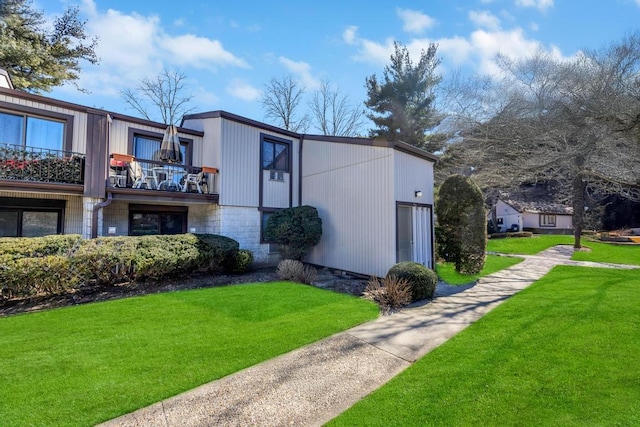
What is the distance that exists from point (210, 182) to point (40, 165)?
4.63m

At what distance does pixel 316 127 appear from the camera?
93.4 feet

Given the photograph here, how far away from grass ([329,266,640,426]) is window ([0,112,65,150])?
438 inches

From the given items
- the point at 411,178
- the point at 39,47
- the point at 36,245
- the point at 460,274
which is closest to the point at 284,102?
the point at 39,47

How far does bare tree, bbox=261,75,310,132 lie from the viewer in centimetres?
2742

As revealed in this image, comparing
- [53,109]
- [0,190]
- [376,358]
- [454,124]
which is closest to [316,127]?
[454,124]

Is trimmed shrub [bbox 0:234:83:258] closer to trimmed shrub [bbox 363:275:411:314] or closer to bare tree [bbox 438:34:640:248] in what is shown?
trimmed shrub [bbox 363:275:411:314]

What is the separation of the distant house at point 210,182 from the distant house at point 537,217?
86.4ft

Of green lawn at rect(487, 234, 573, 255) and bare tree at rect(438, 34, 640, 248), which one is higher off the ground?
bare tree at rect(438, 34, 640, 248)

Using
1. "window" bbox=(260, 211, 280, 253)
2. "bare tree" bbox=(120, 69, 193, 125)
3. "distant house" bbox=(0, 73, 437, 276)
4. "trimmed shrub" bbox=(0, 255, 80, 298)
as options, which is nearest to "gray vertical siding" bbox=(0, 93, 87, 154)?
"distant house" bbox=(0, 73, 437, 276)

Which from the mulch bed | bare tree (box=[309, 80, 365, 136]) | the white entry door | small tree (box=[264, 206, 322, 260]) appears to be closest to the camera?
the mulch bed

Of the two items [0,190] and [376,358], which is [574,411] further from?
[0,190]

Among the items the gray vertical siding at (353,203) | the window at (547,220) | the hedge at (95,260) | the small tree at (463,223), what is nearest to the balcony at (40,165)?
the hedge at (95,260)

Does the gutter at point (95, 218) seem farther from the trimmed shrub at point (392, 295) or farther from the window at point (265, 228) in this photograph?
the trimmed shrub at point (392, 295)

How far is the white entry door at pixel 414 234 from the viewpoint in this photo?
9.65 m
